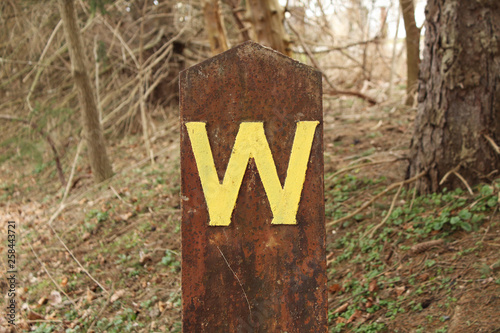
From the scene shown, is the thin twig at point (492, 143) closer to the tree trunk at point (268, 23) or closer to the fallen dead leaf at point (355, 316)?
the fallen dead leaf at point (355, 316)

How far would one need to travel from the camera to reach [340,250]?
3.69m

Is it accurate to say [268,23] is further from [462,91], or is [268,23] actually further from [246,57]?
[246,57]

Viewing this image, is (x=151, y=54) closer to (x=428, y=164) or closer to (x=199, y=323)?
(x=428, y=164)

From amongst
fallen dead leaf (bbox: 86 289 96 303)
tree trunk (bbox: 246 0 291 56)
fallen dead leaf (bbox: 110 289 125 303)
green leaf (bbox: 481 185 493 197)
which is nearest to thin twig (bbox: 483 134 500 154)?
green leaf (bbox: 481 185 493 197)

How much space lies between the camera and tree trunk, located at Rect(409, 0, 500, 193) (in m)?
3.30

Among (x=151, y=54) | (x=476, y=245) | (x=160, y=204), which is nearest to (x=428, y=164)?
(x=476, y=245)

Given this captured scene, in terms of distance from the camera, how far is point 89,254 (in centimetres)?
462

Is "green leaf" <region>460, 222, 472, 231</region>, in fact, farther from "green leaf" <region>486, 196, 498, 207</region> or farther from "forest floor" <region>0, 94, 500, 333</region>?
"green leaf" <region>486, 196, 498, 207</region>

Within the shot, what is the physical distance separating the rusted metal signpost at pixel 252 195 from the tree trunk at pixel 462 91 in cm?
187

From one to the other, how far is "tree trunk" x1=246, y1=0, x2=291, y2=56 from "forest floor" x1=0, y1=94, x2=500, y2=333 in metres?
Result: 1.41

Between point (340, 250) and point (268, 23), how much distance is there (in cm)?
294

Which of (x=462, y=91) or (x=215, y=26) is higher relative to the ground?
(x=215, y=26)

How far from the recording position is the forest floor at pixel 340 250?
279 centimetres

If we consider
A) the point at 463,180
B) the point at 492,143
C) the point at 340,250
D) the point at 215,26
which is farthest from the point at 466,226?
the point at 215,26
